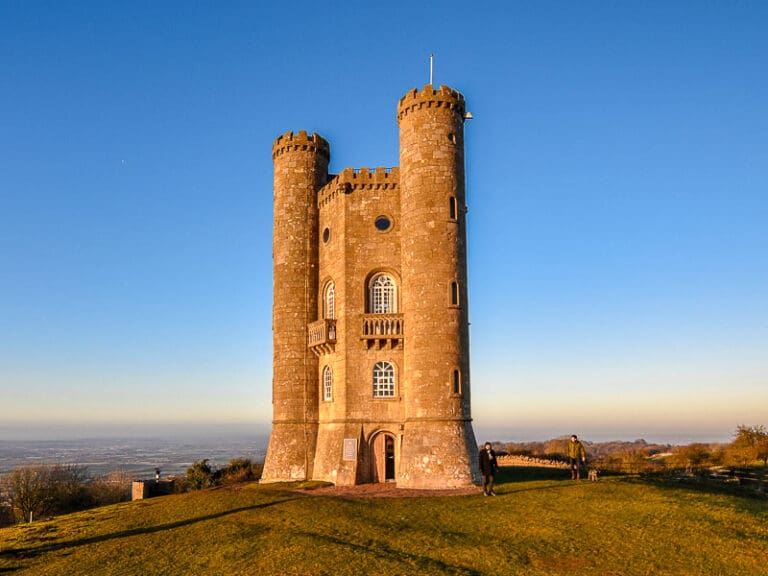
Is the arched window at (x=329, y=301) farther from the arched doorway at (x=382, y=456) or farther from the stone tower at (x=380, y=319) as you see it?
the arched doorway at (x=382, y=456)

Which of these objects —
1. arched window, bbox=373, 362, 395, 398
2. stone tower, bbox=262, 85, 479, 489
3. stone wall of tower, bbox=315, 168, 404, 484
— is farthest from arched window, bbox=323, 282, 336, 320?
arched window, bbox=373, 362, 395, 398

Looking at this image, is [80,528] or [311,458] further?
[311,458]

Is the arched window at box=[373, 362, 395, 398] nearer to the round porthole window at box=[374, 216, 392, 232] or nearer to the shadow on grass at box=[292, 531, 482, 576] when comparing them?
the round porthole window at box=[374, 216, 392, 232]

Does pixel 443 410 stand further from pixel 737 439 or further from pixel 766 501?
pixel 737 439

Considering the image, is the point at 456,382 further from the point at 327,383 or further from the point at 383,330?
the point at 327,383

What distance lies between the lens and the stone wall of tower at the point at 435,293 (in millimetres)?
29891

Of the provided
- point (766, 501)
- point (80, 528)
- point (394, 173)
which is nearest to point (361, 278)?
point (394, 173)

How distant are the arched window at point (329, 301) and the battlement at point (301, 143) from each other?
26.3 ft

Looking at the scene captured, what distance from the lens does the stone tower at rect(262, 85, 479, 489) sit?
30656 mm

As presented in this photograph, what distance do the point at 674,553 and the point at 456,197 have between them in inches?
748

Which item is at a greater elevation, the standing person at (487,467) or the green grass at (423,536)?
the standing person at (487,467)

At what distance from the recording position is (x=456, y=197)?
3222 centimetres

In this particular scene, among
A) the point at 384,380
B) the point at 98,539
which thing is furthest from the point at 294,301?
the point at 98,539

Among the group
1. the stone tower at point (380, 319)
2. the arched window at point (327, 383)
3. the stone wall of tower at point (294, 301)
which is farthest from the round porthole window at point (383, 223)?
the arched window at point (327, 383)
